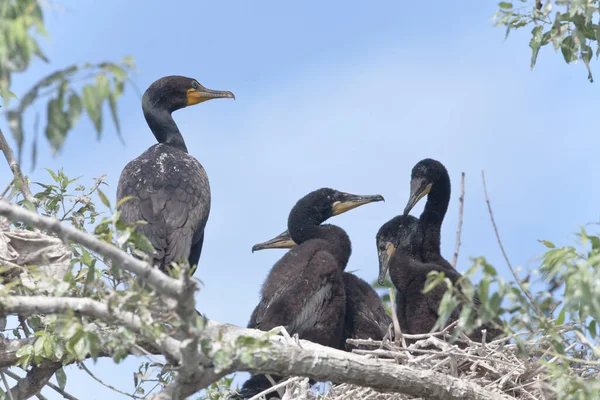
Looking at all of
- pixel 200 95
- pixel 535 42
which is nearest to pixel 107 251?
pixel 535 42

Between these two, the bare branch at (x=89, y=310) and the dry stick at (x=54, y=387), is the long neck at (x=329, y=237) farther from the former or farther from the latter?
the bare branch at (x=89, y=310)

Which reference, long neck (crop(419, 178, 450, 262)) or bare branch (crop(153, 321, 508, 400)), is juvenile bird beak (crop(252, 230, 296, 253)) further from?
bare branch (crop(153, 321, 508, 400))

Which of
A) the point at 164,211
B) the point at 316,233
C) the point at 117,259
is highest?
the point at 164,211

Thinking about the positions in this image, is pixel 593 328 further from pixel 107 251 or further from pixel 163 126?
pixel 163 126

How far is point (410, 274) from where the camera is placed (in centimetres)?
680

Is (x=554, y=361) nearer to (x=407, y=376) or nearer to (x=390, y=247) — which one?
(x=407, y=376)

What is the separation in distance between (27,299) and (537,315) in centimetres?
198

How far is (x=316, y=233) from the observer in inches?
299

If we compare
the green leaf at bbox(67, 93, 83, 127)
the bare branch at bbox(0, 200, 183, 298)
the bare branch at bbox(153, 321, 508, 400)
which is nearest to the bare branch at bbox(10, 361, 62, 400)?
the bare branch at bbox(153, 321, 508, 400)

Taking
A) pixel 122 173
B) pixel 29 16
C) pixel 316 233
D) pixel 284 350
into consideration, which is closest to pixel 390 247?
pixel 316 233

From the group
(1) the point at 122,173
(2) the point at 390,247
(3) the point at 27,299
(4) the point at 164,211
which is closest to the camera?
(3) the point at 27,299

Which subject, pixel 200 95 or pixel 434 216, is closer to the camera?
pixel 434 216

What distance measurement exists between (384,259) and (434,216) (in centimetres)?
53

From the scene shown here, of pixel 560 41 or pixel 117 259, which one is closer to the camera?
pixel 117 259
